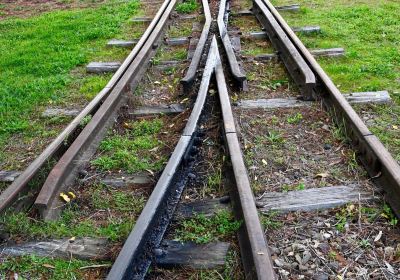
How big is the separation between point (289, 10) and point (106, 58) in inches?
146

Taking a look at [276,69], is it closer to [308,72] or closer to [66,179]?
[308,72]

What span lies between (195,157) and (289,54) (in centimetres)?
261

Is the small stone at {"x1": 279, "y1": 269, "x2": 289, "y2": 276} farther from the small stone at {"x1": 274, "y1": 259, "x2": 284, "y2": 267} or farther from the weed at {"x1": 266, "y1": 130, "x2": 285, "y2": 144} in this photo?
the weed at {"x1": 266, "y1": 130, "x2": 285, "y2": 144}

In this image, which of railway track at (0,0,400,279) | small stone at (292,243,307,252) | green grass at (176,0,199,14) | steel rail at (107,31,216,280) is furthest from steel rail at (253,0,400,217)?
green grass at (176,0,199,14)

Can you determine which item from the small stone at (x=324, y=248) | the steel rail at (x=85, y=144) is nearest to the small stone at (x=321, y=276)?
the small stone at (x=324, y=248)

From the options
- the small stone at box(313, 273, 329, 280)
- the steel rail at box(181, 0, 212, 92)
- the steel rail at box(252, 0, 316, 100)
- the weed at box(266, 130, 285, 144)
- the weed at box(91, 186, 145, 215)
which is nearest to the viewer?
the small stone at box(313, 273, 329, 280)

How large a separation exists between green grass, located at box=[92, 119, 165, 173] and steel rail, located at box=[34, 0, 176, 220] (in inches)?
4.8

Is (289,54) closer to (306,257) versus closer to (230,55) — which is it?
(230,55)

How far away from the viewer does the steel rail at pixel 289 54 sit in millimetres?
5133

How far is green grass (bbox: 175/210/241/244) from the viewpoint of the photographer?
125 inches

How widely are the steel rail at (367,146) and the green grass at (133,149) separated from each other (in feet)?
5.36

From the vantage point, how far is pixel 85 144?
4230mm

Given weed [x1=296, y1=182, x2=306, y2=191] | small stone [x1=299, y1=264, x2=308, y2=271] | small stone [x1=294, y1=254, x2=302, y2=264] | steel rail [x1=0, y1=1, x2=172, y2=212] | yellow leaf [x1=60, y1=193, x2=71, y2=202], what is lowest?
small stone [x1=299, y1=264, x2=308, y2=271]

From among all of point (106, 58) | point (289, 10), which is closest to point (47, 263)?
point (106, 58)
